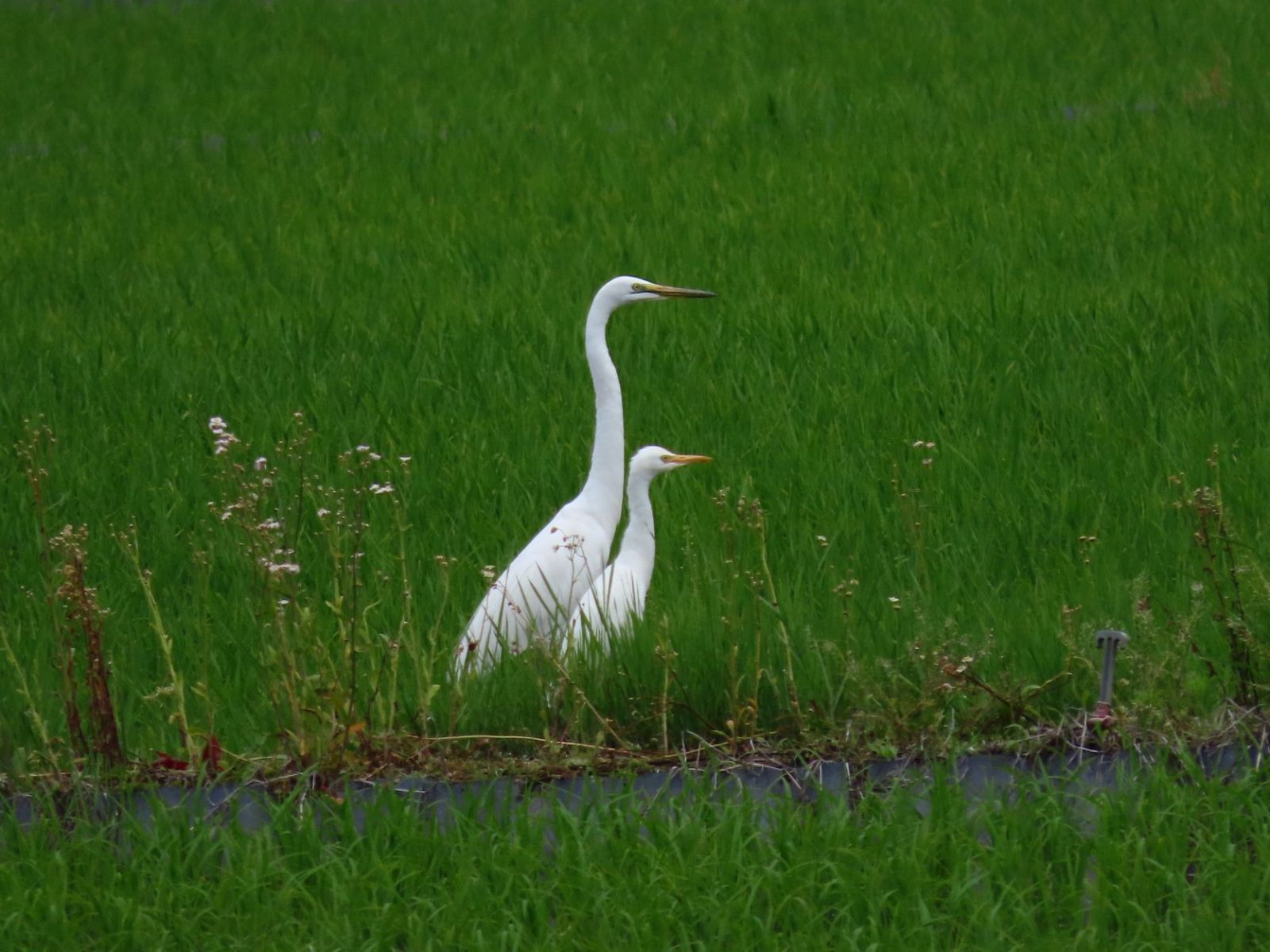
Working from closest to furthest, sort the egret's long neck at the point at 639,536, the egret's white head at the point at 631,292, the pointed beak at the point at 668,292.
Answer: the egret's long neck at the point at 639,536 → the egret's white head at the point at 631,292 → the pointed beak at the point at 668,292

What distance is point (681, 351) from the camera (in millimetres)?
6648

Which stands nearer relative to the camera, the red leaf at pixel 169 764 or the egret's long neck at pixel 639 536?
the red leaf at pixel 169 764

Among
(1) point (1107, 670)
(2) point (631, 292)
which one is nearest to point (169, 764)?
(1) point (1107, 670)

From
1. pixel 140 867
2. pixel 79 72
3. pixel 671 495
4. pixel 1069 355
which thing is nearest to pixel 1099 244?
pixel 1069 355

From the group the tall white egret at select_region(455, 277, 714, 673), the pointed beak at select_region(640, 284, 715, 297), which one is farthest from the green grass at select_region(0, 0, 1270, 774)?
the pointed beak at select_region(640, 284, 715, 297)

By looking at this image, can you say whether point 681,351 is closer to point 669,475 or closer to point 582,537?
point 669,475

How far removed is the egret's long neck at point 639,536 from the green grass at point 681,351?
0.12 meters

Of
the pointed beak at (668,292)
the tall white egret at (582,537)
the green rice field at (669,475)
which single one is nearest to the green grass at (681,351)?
the green rice field at (669,475)

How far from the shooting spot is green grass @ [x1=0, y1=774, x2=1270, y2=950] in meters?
2.63

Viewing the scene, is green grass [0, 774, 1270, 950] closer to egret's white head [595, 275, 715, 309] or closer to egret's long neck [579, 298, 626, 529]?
egret's long neck [579, 298, 626, 529]

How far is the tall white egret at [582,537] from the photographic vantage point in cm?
415

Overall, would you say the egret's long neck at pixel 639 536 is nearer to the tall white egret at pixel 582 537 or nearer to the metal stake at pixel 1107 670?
the tall white egret at pixel 582 537

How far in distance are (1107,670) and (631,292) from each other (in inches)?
93.9

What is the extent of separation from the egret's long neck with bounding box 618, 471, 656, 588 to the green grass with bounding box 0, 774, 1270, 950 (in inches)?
54.8
